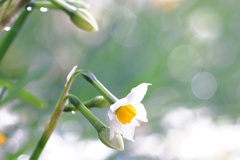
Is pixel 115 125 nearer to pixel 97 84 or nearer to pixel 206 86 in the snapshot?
pixel 97 84

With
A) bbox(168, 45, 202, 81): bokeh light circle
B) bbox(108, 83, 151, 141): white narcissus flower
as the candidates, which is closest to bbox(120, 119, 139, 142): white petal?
bbox(108, 83, 151, 141): white narcissus flower

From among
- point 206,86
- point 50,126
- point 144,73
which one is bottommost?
point 50,126

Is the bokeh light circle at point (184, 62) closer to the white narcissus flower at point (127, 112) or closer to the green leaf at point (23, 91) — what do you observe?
the green leaf at point (23, 91)

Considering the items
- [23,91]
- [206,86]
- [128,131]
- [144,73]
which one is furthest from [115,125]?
[206,86]

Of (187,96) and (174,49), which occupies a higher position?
(174,49)

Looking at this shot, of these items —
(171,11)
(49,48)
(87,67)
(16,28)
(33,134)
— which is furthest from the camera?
(171,11)

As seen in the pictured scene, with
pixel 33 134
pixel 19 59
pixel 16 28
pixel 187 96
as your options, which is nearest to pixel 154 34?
pixel 187 96

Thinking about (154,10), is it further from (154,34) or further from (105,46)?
(105,46)

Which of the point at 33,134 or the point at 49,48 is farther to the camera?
the point at 49,48
